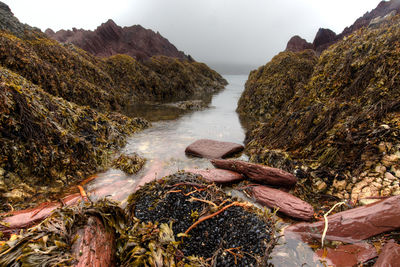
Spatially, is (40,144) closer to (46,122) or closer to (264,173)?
(46,122)

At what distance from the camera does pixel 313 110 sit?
498 cm

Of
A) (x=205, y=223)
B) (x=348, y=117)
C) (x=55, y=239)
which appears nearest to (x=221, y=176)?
(x=205, y=223)

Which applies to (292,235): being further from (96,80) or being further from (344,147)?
(96,80)

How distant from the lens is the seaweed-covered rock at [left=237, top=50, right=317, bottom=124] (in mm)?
10387

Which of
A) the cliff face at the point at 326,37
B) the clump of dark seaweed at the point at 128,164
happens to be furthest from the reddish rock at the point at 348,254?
the cliff face at the point at 326,37

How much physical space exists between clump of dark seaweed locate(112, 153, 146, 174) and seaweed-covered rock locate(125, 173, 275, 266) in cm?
188

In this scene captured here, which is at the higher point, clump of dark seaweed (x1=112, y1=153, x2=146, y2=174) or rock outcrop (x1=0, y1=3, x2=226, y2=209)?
rock outcrop (x1=0, y1=3, x2=226, y2=209)

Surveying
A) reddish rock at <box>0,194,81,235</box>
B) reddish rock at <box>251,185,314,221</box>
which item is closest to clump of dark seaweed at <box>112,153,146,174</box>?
reddish rock at <box>0,194,81,235</box>

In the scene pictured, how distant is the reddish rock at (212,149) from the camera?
229 inches

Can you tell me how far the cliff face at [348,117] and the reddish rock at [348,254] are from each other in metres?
1.17

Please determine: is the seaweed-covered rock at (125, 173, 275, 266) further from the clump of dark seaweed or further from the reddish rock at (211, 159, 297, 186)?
the clump of dark seaweed

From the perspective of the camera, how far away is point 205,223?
7.37 feet

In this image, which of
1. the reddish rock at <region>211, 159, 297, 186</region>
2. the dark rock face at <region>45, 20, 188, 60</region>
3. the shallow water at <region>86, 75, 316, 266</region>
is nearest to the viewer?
the shallow water at <region>86, 75, 316, 266</region>

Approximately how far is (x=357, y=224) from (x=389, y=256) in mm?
559
